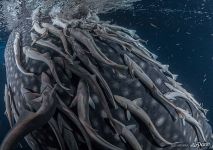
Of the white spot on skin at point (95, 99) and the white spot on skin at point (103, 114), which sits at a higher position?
the white spot on skin at point (95, 99)

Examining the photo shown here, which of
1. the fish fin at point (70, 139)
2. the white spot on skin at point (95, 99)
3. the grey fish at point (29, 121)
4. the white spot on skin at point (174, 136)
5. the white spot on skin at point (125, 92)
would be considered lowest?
the white spot on skin at point (174, 136)

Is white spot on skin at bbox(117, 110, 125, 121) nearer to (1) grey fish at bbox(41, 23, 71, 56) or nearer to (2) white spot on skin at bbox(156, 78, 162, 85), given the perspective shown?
(2) white spot on skin at bbox(156, 78, 162, 85)

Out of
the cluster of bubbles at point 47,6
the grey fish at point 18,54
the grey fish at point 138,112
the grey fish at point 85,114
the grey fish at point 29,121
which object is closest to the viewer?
the grey fish at point 29,121

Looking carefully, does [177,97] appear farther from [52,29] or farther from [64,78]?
[52,29]

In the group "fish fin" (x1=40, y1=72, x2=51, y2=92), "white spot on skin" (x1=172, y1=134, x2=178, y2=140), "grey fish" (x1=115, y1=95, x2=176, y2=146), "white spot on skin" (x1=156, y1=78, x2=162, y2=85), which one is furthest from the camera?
"white spot on skin" (x1=156, y1=78, x2=162, y2=85)

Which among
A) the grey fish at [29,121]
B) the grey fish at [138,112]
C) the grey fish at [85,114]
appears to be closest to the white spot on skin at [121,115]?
the grey fish at [138,112]

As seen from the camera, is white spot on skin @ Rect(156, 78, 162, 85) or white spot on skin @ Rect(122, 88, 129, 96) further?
white spot on skin @ Rect(156, 78, 162, 85)

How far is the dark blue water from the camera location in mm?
10711

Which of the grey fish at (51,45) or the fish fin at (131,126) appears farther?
the grey fish at (51,45)

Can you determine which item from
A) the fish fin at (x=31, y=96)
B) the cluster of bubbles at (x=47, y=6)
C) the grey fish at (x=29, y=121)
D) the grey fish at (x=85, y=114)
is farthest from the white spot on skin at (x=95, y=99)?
the cluster of bubbles at (x=47, y=6)

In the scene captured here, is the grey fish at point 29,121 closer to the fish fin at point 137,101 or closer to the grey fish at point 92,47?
the grey fish at point 92,47

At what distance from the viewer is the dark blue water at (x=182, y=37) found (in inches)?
422

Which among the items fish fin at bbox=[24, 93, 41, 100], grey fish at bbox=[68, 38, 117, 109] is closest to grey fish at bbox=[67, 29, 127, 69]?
grey fish at bbox=[68, 38, 117, 109]

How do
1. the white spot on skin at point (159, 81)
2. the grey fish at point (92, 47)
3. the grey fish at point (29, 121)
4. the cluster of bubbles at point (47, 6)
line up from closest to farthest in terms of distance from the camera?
the grey fish at point (29, 121), the grey fish at point (92, 47), the white spot on skin at point (159, 81), the cluster of bubbles at point (47, 6)
